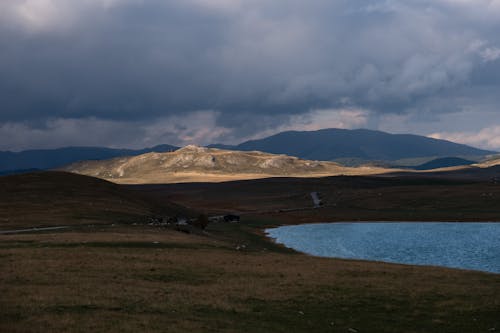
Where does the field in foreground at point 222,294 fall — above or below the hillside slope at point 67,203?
below

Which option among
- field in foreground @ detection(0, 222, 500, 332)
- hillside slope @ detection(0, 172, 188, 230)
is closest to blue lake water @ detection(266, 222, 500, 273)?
field in foreground @ detection(0, 222, 500, 332)

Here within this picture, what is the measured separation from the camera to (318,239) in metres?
118

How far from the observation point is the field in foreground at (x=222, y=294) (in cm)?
3162

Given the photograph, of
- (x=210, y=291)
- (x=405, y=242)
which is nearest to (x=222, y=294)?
(x=210, y=291)

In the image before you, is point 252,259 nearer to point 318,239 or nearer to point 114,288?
point 114,288

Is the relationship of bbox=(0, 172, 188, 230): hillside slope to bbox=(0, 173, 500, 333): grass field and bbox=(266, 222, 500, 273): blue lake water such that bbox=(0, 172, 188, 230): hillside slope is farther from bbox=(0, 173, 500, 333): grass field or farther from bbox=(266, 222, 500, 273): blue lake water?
bbox=(0, 173, 500, 333): grass field

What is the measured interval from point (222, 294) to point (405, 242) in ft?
237

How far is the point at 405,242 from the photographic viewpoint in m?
106

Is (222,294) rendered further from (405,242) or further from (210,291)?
(405,242)

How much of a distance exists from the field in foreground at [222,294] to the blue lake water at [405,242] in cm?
2519

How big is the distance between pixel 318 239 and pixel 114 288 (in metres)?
81.4

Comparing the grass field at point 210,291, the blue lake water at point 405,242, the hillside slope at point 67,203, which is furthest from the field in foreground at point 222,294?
the hillside slope at point 67,203

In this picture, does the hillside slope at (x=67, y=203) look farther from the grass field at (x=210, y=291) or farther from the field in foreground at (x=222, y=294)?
the field in foreground at (x=222, y=294)

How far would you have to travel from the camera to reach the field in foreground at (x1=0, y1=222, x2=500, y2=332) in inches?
1245
